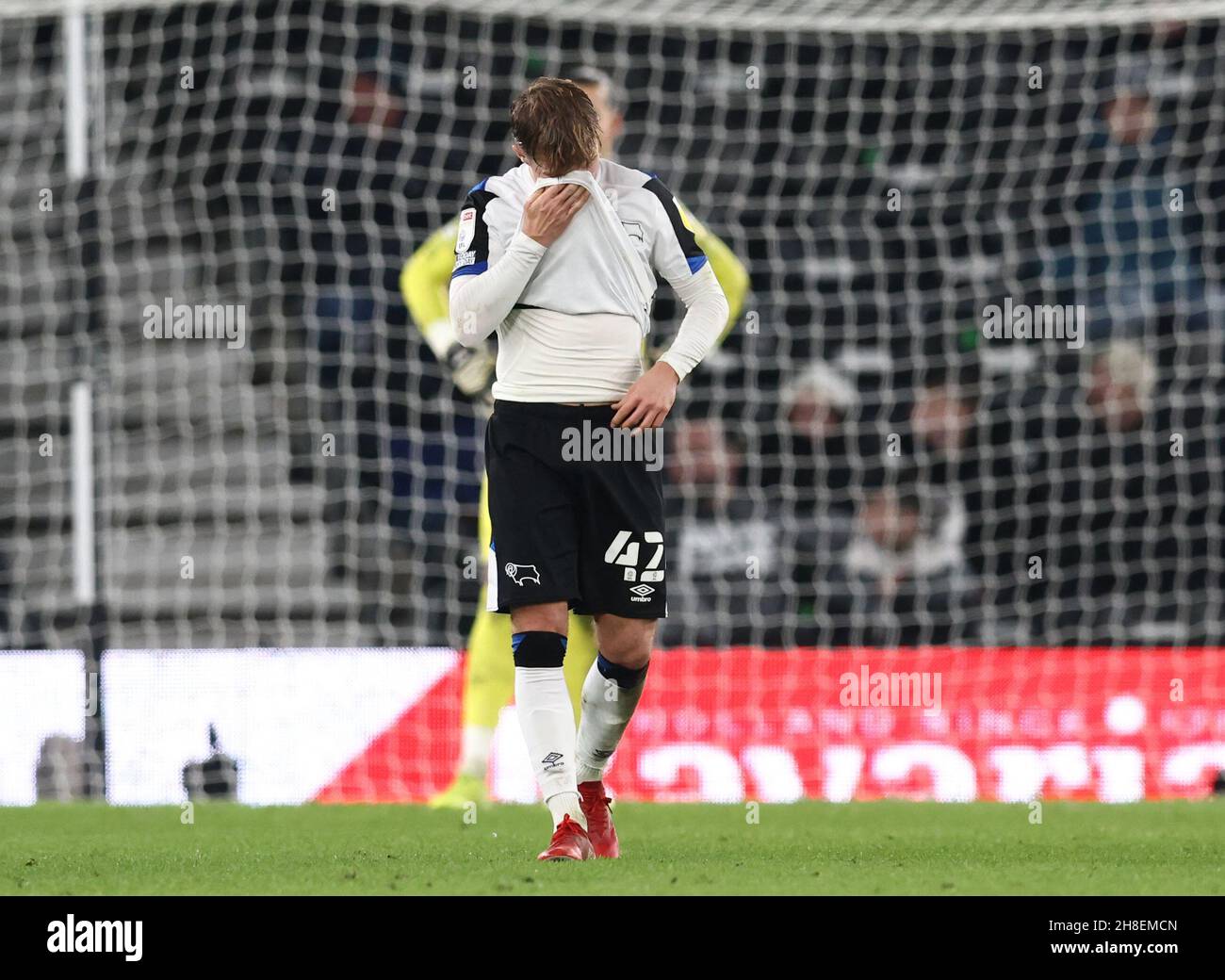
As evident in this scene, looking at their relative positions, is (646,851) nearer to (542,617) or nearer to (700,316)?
(542,617)

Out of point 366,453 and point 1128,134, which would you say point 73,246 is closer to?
point 366,453

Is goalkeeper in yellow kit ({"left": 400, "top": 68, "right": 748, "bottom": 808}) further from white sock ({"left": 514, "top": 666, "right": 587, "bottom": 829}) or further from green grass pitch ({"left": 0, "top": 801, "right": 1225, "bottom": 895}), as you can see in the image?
white sock ({"left": 514, "top": 666, "right": 587, "bottom": 829})

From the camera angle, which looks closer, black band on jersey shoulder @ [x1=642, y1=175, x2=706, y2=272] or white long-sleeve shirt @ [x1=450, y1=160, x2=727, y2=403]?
white long-sleeve shirt @ [x1=450, y1=160, x2=727, y2=403]

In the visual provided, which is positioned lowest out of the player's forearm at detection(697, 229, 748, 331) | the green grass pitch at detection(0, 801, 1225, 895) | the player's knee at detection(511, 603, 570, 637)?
the green grass pitch at detection(0, 801, 1225, 895)

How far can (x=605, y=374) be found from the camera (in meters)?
3.92

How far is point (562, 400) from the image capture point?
153 inches

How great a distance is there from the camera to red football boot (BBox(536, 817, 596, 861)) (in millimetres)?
3824

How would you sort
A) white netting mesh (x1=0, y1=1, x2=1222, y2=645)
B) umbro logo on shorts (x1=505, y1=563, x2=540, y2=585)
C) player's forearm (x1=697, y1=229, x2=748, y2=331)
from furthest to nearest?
white netting mesh (x1=0, y1=1, x2=1222, y2=645) → player's forearm (x1=697, y1=229, x2=748, y2=331) → umbro logo on shorts (x1=505, y1=563, x2=540, y2=585)

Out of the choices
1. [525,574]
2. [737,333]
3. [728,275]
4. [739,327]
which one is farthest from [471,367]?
[737,333]

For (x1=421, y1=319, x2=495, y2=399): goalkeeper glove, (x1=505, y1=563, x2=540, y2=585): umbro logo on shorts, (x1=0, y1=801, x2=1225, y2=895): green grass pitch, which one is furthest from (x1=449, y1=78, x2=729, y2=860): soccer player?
(x1=421, y1=319, x2=495, y2=399): goalkeeper glove

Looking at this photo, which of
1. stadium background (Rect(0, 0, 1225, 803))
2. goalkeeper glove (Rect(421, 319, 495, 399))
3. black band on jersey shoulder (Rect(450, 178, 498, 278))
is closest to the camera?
black band on jersey shoulder (Rect(450, 178, 498, 278))

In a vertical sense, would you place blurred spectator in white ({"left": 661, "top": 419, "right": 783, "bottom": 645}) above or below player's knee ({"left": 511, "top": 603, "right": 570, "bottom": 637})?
above

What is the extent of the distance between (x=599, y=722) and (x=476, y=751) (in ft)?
4.40

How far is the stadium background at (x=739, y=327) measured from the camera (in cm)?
852
